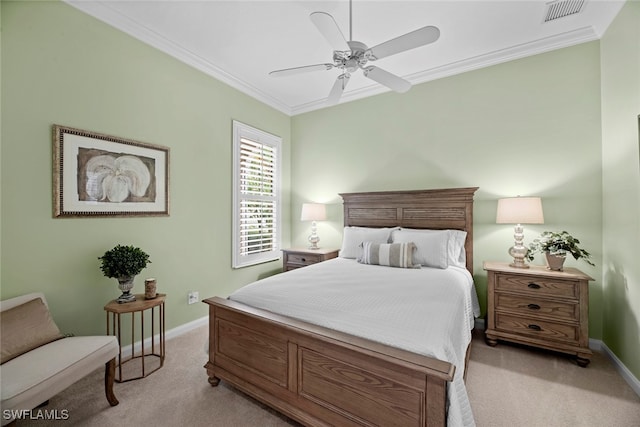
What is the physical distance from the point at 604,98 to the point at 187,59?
4.15 meters

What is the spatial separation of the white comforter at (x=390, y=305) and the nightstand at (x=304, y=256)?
984mm

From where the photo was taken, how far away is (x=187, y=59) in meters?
2.95

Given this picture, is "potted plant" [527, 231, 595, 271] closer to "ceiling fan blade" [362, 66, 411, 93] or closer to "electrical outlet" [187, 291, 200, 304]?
"ceiling fan blade" [362, 66, 411, 93]

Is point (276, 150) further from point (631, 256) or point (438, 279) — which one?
point (631, 256)

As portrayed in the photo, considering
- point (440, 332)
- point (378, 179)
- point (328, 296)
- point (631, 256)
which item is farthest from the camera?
point (378, 179)

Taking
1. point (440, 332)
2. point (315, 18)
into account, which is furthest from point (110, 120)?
point (440, 332)

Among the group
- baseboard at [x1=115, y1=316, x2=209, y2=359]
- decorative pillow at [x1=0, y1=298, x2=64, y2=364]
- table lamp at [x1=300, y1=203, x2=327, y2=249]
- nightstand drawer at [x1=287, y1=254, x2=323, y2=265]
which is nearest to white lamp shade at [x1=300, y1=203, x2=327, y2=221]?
table lamp at [x1=300, y1=203, x2=327, y2=249]

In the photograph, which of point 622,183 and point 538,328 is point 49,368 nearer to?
point 538,328

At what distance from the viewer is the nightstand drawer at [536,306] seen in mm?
2314

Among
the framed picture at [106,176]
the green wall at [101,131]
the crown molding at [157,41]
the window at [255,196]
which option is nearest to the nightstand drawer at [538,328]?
the window at [255,196]

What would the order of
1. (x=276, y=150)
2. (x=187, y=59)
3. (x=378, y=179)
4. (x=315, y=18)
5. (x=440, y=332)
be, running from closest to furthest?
(x=440, y=332) < (x=315, y=18) < (x=187, y=59) < (x=378, y=179) < (x=276, y=150)

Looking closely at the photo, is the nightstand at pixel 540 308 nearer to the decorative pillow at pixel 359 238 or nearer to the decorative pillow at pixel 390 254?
the decorative pillow at pixel 390 254

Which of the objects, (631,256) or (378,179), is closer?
(631,256)

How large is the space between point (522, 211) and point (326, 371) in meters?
2.33
